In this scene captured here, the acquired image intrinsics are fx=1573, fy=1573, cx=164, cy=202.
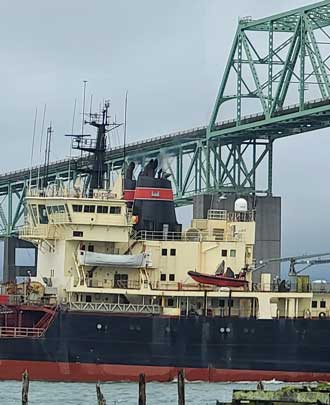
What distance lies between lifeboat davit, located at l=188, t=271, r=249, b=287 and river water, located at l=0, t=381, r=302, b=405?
406 cm

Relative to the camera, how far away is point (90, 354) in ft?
207

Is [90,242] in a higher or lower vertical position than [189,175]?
lower

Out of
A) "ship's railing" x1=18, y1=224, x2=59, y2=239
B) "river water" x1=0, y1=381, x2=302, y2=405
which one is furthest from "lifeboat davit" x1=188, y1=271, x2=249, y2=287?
"ship's railing" x1=18, y1=224, x2=59, y2=239

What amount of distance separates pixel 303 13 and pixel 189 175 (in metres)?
15.8

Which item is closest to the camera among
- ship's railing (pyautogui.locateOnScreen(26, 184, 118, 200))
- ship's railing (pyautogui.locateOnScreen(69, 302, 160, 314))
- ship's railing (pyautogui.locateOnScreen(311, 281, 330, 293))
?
ship's railing (pyautogui.locateOnScreen(69, 302, 160, 314))

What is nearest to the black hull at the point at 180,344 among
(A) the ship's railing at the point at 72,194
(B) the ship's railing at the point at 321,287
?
(B) the ship's railing at the point at 321,287

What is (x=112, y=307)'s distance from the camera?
6353 centimetres

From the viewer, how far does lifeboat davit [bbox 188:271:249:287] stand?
6359cm

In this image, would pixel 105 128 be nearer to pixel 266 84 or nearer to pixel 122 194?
pixel 122 194

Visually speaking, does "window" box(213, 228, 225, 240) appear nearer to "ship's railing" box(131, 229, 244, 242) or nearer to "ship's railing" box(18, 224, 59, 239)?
"ship's railing" box(131, 229, 244, 242)

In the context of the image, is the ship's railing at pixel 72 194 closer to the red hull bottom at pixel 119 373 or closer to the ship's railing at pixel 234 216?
the ship's railing at pixel 234 216

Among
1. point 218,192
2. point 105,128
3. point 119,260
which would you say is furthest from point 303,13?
point 119,260

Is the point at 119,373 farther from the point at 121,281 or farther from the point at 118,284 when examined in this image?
the point at 121,281

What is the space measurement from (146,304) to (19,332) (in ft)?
17.4
